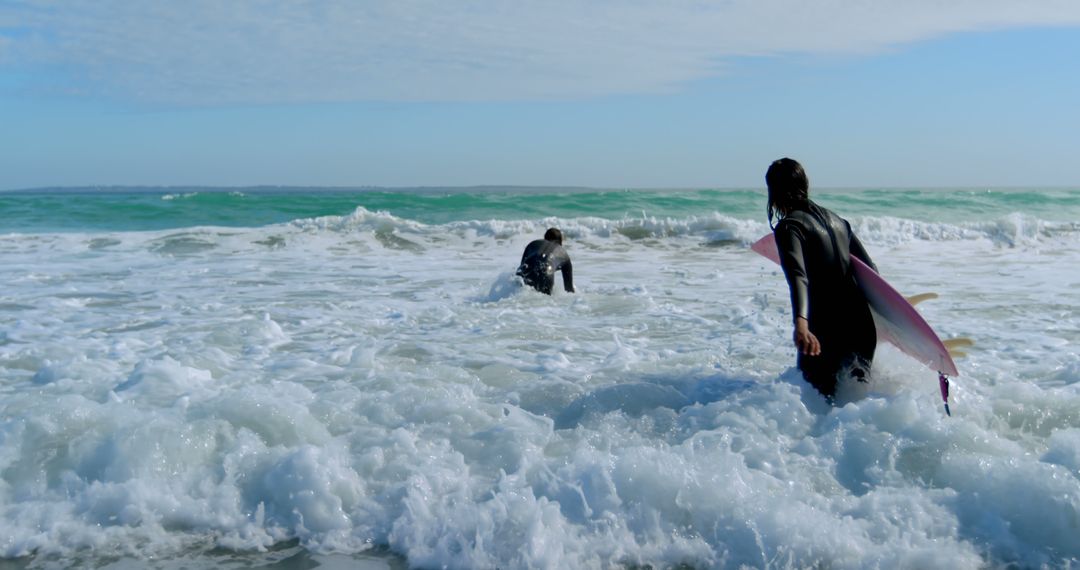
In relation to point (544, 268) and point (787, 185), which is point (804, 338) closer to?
point (787, 185)

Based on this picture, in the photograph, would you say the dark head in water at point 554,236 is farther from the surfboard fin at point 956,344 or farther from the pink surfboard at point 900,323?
the surfboard fin at point 956,344

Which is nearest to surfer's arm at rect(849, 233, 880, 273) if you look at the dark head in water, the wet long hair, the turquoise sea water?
the wet long hair

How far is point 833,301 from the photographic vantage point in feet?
15.7

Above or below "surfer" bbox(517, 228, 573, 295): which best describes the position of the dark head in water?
above

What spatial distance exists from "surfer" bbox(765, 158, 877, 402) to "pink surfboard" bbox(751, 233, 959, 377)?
0.21 feet

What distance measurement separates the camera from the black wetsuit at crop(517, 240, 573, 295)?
10.2 metres

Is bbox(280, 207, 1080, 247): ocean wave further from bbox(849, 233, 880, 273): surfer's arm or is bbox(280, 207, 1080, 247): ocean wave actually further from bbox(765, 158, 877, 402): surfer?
bbox(765, 158, 877, 402): surfer

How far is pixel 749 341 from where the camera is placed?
7312 mm

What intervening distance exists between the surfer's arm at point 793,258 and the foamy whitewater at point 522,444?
72 centimetres

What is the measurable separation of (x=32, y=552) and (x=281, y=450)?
3.65 feet

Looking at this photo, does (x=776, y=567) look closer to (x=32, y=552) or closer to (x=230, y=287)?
(x=32, y=552)

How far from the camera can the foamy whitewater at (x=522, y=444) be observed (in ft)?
12.0

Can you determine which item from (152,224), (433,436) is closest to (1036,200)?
(152,224)

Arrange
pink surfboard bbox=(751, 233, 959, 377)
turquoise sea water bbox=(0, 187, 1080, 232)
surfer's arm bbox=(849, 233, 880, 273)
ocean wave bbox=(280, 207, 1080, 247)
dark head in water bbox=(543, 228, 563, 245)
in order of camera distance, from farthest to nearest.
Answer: turquoise sea water bbox=(0, 187, 1080, 232)
ocean wave bbox=(280, 207, 1080, 247)
dark head in water bbox=(543, 228, 563, 245)
surfer's arm bbox=(849, 233, 880, 273)
pink surfboard bbox=(751, 233, 959, 377)
